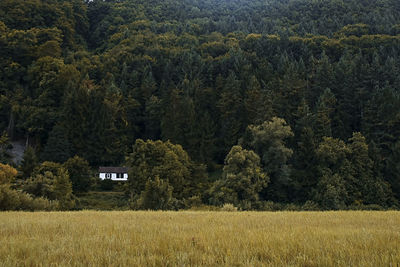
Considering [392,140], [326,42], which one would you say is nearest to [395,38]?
[326,42]

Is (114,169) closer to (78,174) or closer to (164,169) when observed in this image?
(78,174)

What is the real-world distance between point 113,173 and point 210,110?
2594 centimetres

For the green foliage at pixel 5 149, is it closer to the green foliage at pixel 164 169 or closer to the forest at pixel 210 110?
the forest at pixel 210 110

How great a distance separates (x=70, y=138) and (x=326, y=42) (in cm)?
6540

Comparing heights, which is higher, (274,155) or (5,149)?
(5,149)

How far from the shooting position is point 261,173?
49969mm

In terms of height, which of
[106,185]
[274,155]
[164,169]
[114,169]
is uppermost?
[274,155]

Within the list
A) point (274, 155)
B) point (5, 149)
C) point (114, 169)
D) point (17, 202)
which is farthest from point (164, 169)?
point (5, 149)

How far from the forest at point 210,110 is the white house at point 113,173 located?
6.46 feet

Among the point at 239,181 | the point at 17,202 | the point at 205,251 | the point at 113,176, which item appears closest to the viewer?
the point at 205,251

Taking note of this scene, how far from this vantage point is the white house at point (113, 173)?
64938 millimetres

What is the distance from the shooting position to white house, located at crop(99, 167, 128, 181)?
64938 millimetres

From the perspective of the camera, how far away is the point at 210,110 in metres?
78.7

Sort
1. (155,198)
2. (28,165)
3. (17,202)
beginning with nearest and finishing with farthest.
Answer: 1. (17,202)
2. (155,198)
3. (28,165)
